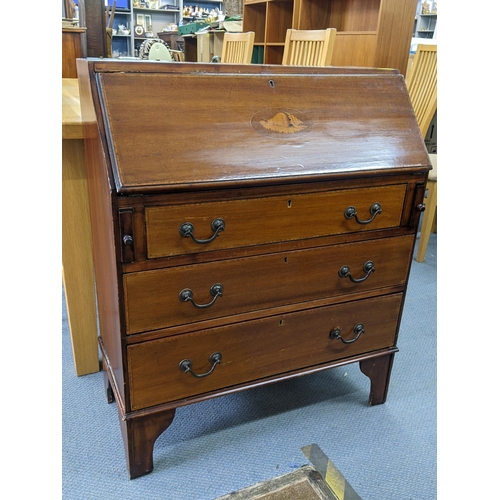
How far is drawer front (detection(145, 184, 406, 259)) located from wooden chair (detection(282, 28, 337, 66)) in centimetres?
97

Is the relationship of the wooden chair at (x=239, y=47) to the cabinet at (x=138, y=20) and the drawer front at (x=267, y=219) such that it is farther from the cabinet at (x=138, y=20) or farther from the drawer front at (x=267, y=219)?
the cabinet at (x=138, y=20)

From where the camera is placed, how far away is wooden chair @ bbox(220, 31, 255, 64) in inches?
102

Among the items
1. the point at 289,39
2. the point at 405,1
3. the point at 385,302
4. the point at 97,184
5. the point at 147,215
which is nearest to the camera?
the point at 147,215

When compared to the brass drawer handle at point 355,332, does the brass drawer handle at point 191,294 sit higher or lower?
higher

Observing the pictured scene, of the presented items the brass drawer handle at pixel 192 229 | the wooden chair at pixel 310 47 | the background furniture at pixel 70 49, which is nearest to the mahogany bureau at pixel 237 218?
the brass drawer handle at pixel 192 229

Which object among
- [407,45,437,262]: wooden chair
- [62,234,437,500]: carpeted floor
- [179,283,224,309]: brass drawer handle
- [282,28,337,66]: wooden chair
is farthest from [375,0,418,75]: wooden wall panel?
[179,283,224,309]: brass drawer handle

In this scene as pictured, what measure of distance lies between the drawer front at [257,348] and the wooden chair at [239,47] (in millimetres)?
1696

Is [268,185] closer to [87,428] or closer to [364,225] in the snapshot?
[364,225]

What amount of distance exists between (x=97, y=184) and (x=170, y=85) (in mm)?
303

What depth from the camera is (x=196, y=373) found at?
1.19m

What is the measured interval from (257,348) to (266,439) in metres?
0.34

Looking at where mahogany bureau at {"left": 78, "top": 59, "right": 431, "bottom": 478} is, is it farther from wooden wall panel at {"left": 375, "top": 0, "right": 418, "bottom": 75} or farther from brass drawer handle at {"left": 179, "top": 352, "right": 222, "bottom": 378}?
wooden wall panel at {"left": 375, "top": 0, "right": 418, "bottom": 75}

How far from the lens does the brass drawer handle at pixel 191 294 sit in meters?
1.08

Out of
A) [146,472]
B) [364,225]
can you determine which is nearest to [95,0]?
[364,225]
